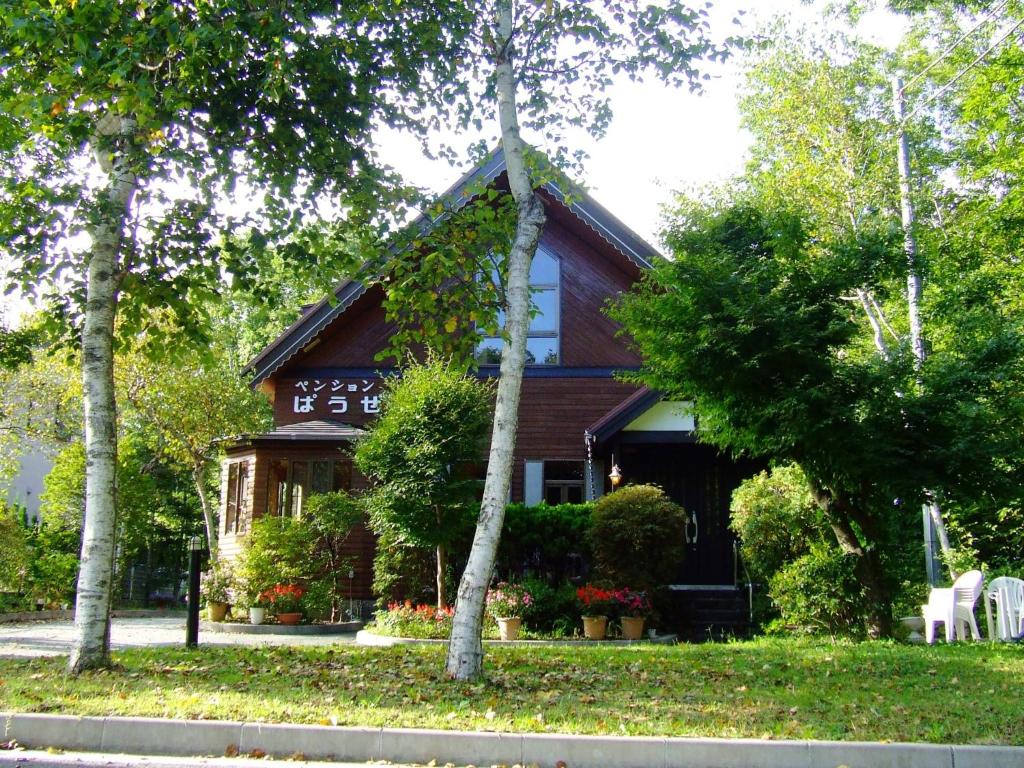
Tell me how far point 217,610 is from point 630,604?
805 centimetres

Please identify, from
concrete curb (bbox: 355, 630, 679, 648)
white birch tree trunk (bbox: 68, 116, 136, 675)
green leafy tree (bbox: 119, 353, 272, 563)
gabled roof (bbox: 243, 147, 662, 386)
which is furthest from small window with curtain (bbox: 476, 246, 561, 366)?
white birch tree trunk (bbox: 68, 116, 136, 675)

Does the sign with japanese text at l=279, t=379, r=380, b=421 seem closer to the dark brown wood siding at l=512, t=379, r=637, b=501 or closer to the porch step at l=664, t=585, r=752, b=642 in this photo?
the dark brown wood siding at l=512, t=379, r=637, b=501

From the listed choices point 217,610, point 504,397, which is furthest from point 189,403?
point 504,397

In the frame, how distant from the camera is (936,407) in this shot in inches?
468

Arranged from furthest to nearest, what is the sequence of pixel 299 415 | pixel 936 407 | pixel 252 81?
pixel 299 415
pixel 936 407
pixel 252 81

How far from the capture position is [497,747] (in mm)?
6227

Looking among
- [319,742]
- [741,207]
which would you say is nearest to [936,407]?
[741,207]

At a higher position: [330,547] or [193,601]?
[330,547]

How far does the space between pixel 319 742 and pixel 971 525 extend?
566 inches

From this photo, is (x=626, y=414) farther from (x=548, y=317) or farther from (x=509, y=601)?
(x=509, y=601)

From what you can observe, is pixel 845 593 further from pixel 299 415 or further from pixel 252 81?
pixel 299 415

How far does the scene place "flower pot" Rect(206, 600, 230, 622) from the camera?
1772 centimetres

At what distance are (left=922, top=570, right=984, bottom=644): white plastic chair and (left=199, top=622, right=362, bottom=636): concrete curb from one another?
379 inches

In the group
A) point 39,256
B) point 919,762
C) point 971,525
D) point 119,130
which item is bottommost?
point 919,762
